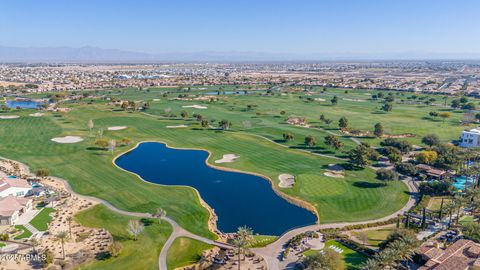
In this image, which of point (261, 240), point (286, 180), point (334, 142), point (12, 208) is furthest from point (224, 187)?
point (12, 208)

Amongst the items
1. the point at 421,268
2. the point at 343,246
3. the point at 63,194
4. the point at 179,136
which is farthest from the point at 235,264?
the point at 179,136

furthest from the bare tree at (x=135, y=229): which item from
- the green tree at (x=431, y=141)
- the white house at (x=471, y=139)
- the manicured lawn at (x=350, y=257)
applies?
the white house at (x=471, y=139)

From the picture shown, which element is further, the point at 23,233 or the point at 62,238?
the point at 23,233

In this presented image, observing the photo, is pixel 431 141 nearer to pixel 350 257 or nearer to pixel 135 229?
pixel 350 257

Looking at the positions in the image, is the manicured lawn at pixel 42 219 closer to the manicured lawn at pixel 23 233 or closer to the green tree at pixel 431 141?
the manicured lawn at pixel 23 233

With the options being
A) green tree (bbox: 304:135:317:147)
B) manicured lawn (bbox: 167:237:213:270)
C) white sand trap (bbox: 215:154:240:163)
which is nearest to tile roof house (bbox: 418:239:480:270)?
manicured lawn (bbox: 167:237:213:270)

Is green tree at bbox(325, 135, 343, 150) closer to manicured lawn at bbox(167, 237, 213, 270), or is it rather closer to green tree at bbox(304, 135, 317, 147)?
green tree at bbox(304, 135, 317, 147)

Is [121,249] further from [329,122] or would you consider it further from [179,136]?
[329,122]
